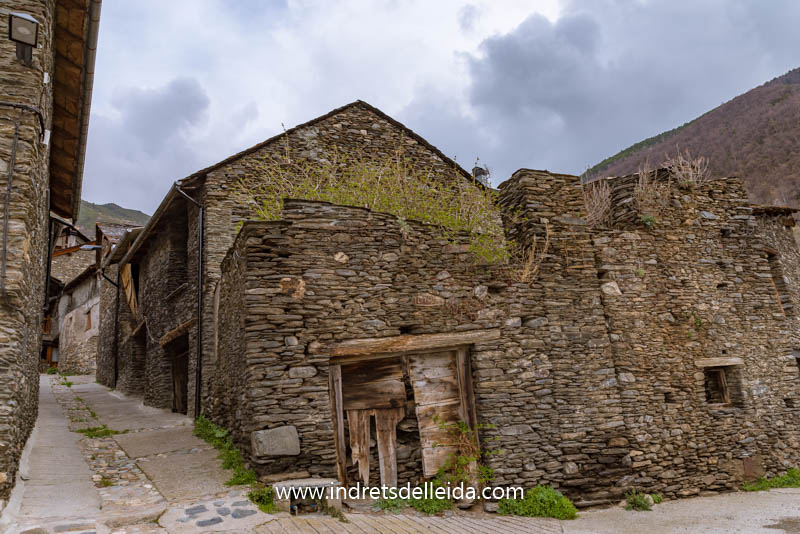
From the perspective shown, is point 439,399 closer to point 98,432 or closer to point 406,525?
point 406,525

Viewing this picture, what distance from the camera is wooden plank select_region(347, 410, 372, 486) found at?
6191mm

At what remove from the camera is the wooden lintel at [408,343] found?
20.1ft

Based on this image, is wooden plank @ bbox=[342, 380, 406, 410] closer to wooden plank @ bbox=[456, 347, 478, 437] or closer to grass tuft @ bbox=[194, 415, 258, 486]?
wooden plank @ bbox=[456, 347, 478, 437]

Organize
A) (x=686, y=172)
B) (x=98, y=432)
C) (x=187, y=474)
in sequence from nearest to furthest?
(x=187, y=474), (x=98, y=432), (x=686, y=172)

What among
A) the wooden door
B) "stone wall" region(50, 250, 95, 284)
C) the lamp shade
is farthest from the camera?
"stone wall" region(50, 250, 95, 284)

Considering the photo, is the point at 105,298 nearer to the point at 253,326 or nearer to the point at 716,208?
the point at 253,326

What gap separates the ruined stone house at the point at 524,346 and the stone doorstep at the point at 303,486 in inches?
12.0

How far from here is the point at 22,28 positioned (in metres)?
4.99

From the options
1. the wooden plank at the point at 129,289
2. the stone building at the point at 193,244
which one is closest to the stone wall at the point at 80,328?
the wooden plank at the point at 129,289

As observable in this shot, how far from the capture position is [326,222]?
6.33m

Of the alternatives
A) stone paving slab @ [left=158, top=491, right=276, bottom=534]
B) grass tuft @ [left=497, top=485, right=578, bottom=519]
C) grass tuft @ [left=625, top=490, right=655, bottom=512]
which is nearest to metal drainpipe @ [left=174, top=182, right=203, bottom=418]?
stone paving slab @ [left=158, top=491, right=276, bottom=534]

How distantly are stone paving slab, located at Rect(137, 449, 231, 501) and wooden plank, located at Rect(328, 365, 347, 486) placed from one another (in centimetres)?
127

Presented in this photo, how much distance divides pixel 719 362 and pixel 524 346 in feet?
12.0

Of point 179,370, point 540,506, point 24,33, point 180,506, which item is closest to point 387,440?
point 540,506
